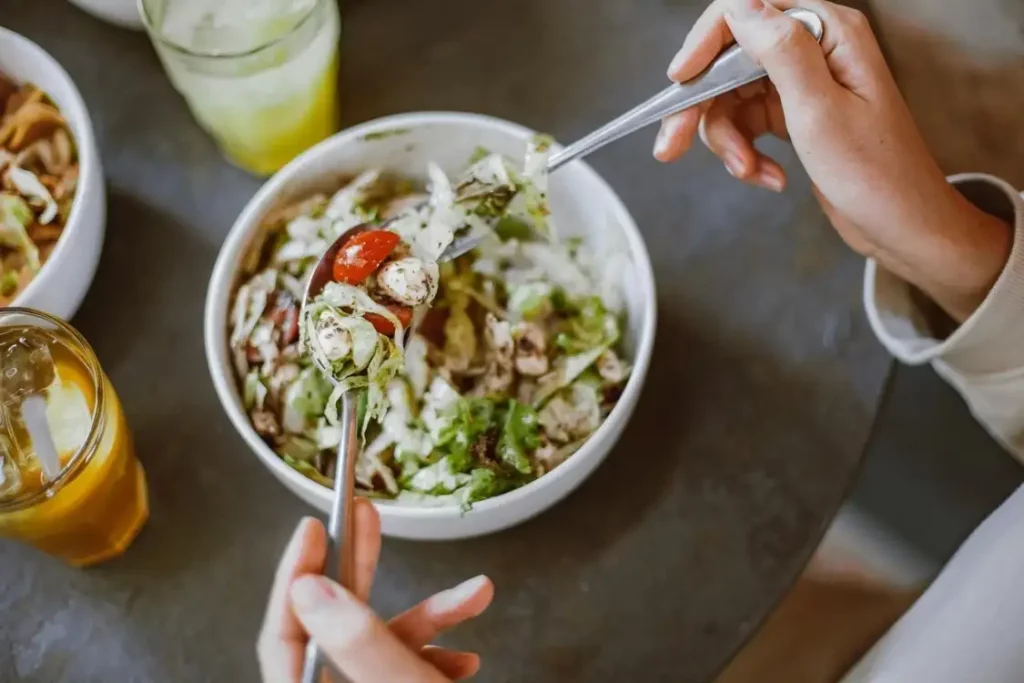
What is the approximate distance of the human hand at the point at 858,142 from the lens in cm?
63

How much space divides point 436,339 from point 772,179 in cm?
29

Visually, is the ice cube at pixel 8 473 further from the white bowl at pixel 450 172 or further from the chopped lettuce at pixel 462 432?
the chopped lettuce at pixel 462 432

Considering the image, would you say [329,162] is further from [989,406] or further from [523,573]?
[989,406]

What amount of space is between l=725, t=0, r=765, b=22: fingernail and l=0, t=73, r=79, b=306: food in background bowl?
49 centimetres

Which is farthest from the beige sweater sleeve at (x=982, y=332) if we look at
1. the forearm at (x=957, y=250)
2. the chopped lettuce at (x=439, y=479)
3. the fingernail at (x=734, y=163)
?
the chopped lettuce at (x=439, y=479)

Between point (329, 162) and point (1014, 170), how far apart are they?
76 centimetres

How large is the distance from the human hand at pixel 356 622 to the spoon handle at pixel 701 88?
0.30 metres

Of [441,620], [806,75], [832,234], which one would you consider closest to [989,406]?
[832,234]

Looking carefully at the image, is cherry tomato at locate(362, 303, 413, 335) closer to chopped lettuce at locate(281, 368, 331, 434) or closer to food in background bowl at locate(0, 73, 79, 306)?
chopped lettuce at locate(281, 368, 331, 434)

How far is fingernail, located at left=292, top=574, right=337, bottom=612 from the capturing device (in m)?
0.49

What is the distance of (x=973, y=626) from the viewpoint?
67cm

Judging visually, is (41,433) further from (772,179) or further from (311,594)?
(772,179)

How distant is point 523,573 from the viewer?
71cm

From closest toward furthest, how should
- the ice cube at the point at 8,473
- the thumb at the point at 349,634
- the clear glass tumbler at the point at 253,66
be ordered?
the thumb at the point at 349,634 → the ice cube at the point at 8,473 → the clear glass tumbler at the point at 253,66
